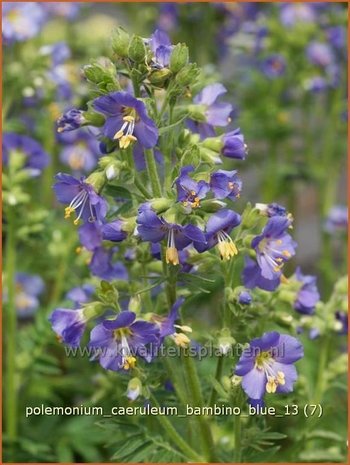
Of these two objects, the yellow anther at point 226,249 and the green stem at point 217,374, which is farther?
the green stem at point 217,374

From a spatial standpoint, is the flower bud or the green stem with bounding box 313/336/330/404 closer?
the flower bud

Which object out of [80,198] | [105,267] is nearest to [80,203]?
[80,198]

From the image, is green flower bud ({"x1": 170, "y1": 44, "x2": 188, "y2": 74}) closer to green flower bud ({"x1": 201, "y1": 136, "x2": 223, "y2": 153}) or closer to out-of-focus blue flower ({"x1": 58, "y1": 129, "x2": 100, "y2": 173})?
green flower bud ({"x1": 201, "y1": 136, "x2": 223, "y2": 153})

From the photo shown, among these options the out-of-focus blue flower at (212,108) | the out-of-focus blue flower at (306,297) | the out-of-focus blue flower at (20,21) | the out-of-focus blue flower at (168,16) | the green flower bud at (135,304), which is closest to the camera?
the green flower bud at (135,304)

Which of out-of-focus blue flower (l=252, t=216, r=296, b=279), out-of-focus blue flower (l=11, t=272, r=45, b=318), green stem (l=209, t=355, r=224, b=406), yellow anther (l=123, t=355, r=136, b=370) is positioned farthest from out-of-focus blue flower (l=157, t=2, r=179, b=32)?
yellow anther (l=123, t=355, r=136, b=370)

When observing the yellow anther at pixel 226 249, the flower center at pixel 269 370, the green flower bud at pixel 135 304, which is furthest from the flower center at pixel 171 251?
the flower center at pixel 269 370

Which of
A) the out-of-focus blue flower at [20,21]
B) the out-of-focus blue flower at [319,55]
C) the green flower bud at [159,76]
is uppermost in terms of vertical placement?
the green flower bud at [159,76]

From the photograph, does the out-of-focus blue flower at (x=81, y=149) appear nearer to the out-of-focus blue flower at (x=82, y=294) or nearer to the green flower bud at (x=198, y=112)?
the out-of-focus blue flower at (x=82, y=294)
